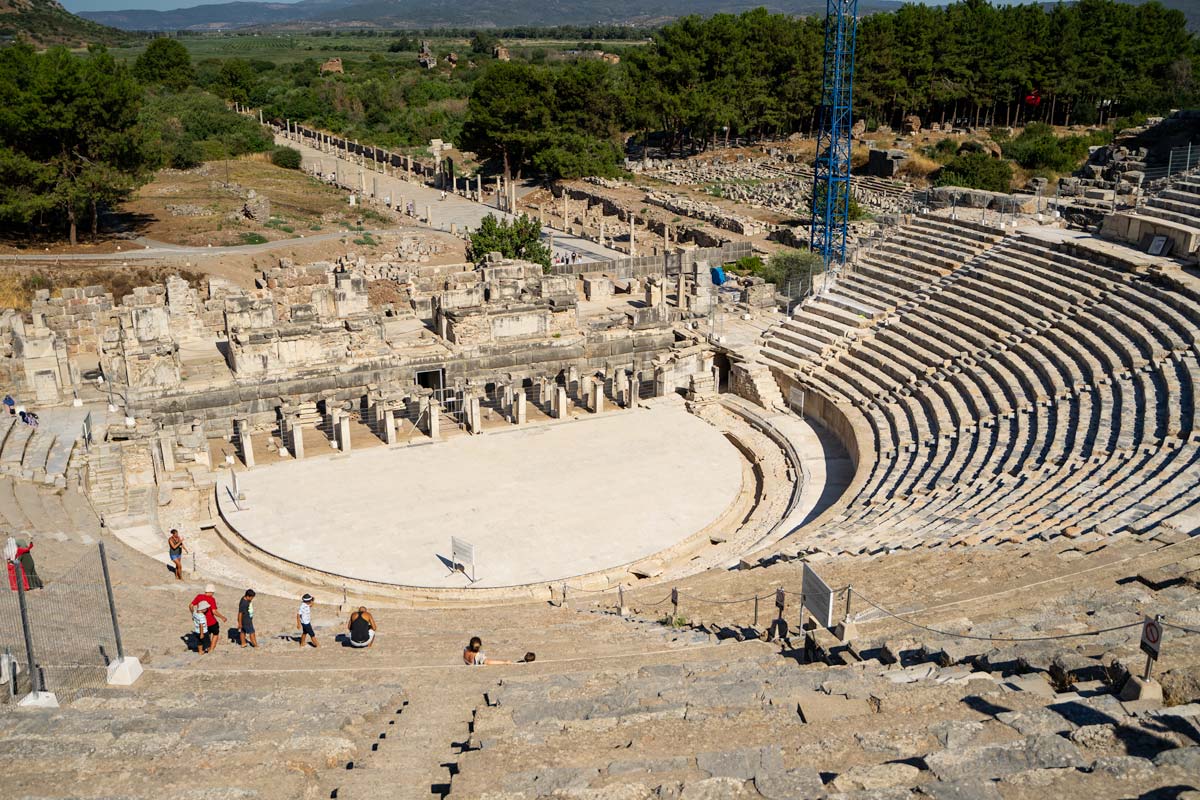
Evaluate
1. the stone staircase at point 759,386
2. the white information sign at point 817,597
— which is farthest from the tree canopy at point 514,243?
the white information sign at point 817,597

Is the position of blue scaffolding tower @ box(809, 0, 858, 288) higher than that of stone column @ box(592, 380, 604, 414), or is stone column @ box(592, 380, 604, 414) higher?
blue scaffolding tower @ box(809, 0, 858, 288)

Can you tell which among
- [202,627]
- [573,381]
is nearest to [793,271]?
[573,381]

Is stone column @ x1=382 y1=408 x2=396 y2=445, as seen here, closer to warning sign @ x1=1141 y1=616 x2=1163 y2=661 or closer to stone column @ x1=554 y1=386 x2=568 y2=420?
stone column @ x1=554 y1=386 x2=568 y2=420

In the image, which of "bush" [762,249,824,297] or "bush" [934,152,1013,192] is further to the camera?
"bush" [934,152,1013,192]

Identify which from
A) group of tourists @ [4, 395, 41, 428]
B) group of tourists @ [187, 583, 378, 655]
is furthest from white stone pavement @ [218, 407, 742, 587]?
group of tourists @ [4, 395, 41, 428]

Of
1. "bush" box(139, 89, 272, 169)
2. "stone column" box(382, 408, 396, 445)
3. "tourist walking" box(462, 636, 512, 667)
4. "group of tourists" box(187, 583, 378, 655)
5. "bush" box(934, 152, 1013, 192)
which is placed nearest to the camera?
"tourist walking" box(462, 636, 512, 667)

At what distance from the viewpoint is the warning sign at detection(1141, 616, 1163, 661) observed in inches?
361

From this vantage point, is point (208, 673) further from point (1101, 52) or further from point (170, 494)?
point (1101, 52)

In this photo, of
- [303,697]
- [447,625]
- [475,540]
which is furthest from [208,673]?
[475,540]

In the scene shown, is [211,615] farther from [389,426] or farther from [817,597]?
[389,426]

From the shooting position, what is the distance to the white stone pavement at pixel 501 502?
21141mm

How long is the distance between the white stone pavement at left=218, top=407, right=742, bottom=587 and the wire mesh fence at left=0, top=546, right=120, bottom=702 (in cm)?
698

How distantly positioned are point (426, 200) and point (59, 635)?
5109 centimetres

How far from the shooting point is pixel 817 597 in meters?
13.5
